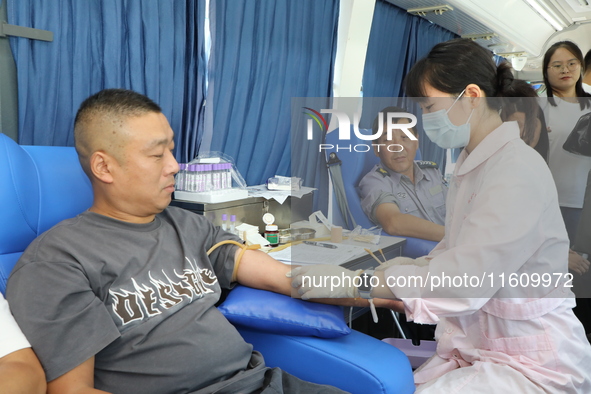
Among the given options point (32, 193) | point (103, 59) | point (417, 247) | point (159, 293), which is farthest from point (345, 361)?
point (103, 59)

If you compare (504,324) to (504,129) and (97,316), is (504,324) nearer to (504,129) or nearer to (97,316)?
(504,129)

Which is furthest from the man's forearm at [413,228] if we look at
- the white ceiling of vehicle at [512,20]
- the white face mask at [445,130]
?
the white ceiling of vehicle at [512,20]

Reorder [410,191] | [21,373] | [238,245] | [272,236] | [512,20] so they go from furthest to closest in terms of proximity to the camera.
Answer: [512,20] < [272,236] < [410,191] < [238,245] < [21,373]

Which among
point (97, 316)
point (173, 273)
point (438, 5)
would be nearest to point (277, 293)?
point (173, 273)

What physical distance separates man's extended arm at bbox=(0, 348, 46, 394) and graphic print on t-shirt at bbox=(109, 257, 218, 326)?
19cm

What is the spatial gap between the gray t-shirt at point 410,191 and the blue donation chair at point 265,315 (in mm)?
505

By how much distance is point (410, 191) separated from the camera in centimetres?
146

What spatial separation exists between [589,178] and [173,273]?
182 cm

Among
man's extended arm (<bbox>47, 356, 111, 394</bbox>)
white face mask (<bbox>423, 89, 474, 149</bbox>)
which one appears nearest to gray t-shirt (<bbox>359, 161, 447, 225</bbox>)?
white face mask (<bbox>423, 89, 474, 149</bbox>)

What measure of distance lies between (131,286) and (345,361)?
51cm

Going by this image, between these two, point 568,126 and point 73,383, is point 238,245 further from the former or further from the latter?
point 568,126

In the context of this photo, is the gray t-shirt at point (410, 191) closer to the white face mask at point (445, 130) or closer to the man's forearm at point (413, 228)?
the man's forearm at point (413, 228)

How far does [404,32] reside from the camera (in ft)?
14.0

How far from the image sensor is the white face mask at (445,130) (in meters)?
1.12
